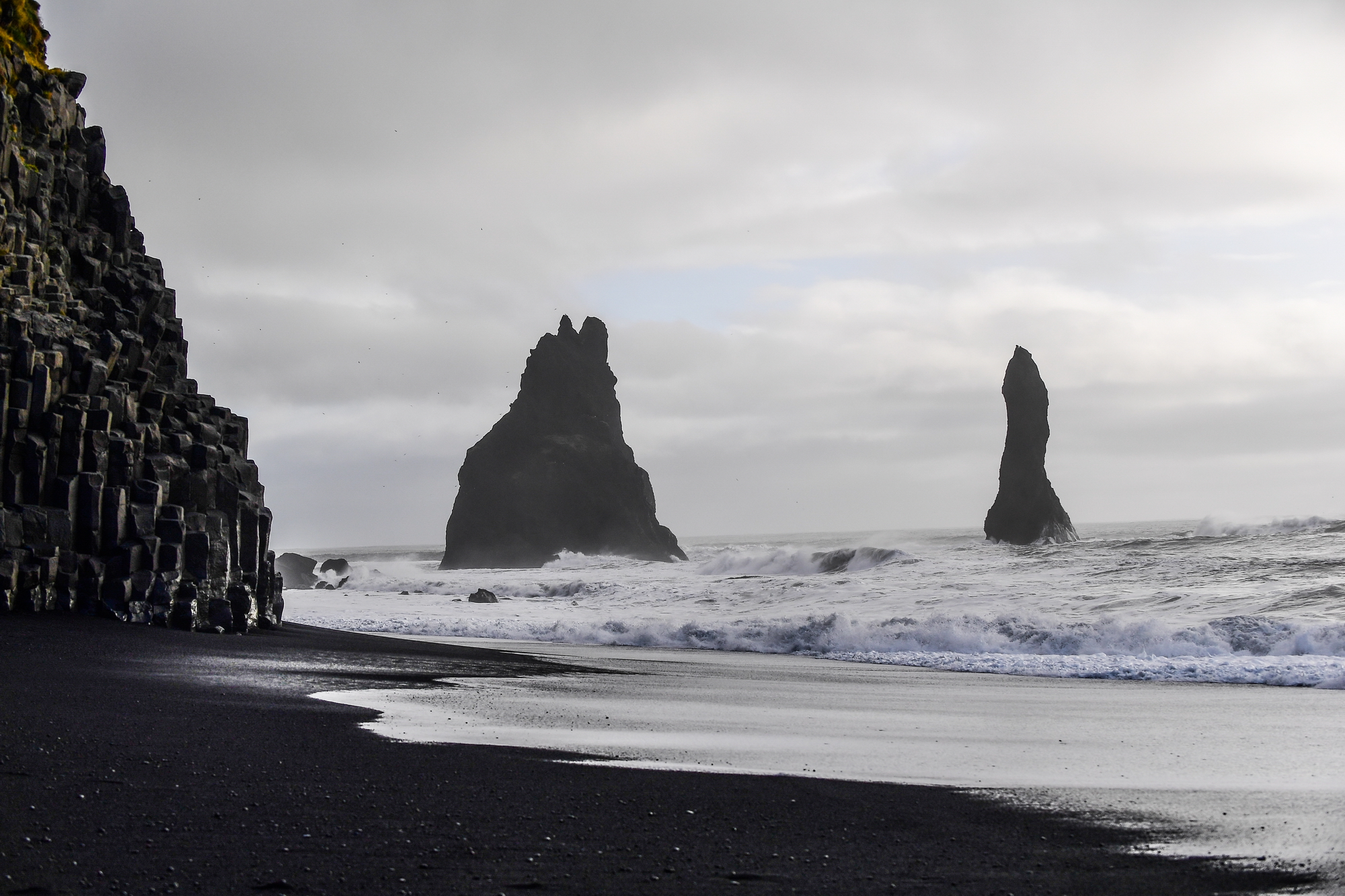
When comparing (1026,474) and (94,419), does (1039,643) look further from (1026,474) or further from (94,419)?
(1026,474)

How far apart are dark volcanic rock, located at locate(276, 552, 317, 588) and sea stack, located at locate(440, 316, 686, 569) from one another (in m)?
23.7

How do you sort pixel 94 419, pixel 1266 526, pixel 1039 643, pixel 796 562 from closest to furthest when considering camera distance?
pixel 94 419 → pixel 1039 643 → pixel 796 562 → pixel 1266 526

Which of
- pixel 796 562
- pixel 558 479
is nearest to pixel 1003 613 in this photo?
pixel 796 562

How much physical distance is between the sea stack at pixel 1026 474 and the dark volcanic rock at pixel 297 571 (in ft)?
140

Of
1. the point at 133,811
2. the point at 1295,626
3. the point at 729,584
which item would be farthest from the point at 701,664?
the point at 729,584

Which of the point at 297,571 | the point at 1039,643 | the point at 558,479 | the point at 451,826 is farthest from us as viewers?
the point at 558,479

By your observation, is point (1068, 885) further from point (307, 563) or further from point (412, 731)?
point (307, 563)

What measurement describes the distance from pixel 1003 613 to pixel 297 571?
134 ft

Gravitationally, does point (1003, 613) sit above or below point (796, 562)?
below

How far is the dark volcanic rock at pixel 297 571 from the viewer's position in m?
50.6

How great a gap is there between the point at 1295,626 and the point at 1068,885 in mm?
14441

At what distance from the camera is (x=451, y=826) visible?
204 inches

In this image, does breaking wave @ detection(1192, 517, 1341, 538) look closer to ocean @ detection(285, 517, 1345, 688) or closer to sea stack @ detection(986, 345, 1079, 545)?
sea stack @ detection(986, 345, 1079, 545)

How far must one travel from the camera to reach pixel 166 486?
694 inches
